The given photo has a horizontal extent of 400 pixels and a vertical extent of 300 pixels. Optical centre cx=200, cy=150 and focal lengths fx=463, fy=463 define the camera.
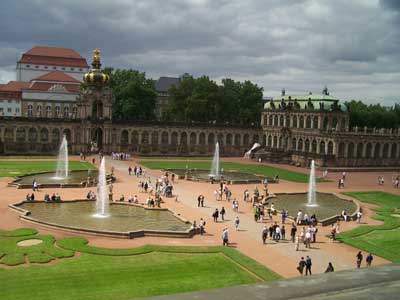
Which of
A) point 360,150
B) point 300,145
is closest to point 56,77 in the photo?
point 300,145

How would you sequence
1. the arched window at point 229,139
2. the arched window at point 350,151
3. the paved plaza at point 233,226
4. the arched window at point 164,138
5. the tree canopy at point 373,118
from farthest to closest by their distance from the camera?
the tree canopy at point 373,118 < the arched window at point 229,139 < the arched window at point 164,138 < the arched window at point 350,151 < the paved plaza at point 233,226

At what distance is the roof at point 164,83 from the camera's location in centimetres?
16325

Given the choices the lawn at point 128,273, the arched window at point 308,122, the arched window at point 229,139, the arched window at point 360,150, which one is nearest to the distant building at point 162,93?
the arched window at point 229,139

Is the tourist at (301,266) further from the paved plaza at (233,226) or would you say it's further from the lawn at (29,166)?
the lawn at (29,166)

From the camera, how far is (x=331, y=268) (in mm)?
27875

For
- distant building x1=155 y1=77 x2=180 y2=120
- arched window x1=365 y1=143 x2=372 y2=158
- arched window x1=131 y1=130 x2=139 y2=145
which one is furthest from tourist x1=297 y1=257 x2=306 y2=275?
distant building x1=155 y1=77 x2=180 y2=120

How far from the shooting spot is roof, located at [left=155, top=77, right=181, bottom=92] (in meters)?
163

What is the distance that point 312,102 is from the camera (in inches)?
4092

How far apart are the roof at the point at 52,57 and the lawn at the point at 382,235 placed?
383 ft

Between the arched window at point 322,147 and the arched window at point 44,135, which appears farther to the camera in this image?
the arched window at point 44,135

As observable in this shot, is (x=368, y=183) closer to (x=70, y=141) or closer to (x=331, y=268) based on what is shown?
(x=331, y=268)

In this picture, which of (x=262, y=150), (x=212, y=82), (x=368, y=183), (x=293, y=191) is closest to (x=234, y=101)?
(x=212, y=82)

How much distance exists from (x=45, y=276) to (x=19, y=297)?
3.18 meters

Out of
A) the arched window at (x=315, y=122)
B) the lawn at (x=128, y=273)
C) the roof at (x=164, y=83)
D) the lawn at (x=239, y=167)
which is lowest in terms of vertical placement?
the lawn at (x=128, y=273)
